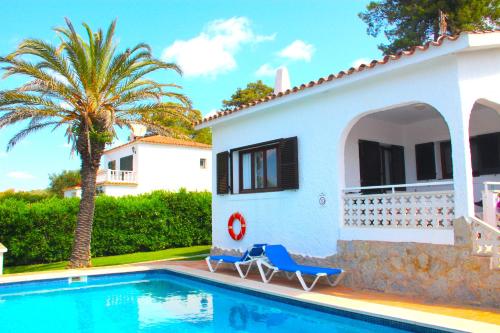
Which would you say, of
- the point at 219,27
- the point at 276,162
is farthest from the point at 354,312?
the point at 219,27

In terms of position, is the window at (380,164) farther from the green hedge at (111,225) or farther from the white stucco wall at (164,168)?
the white stucco wall at (164,168)

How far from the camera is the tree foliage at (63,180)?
5709 centimetres

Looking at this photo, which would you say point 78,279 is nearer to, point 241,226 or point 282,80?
point 241,226

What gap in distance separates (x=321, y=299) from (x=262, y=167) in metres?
5.45

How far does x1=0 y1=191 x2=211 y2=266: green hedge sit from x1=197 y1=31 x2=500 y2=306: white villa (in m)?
7.75

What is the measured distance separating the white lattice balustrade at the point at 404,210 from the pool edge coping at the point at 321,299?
6.69 ft

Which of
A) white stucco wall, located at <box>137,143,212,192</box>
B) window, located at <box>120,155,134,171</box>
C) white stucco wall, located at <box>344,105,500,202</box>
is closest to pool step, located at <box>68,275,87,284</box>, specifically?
white stucco wall, located at <box>344,105,500,202</box>

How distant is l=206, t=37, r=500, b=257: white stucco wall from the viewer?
8789mm

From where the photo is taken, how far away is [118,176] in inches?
1368

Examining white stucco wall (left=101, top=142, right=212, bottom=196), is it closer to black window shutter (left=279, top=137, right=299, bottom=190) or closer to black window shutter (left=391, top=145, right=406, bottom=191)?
black window shutter (left=391, top=145, right=406, bottom=191)

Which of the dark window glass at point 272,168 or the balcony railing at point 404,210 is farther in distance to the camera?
the dark window glass at point 272,168

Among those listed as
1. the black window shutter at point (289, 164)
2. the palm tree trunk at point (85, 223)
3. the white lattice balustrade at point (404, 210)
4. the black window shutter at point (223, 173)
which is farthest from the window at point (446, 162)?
the palm tree trunk at point (85, 223)

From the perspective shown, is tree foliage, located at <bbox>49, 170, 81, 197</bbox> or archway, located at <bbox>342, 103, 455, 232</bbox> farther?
tree foliage, located at <bbox>49, 170, 81, 197</bbox>

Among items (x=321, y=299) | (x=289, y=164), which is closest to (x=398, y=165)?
(x=289, y=164)
